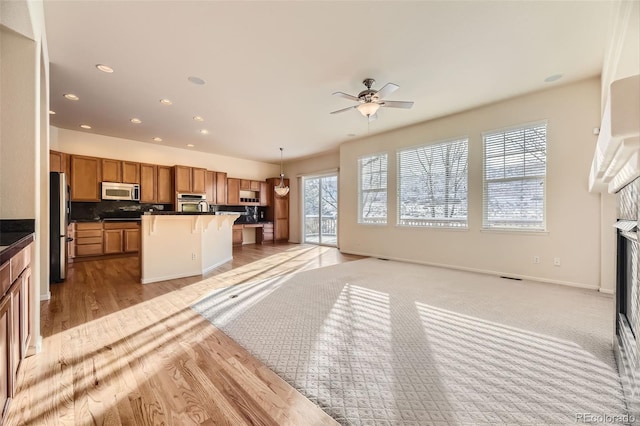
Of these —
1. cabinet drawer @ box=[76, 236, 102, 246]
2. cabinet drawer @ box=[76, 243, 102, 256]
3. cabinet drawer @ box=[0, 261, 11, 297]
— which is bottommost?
cabinet drawer @ box=[76, 243, 102, 256]

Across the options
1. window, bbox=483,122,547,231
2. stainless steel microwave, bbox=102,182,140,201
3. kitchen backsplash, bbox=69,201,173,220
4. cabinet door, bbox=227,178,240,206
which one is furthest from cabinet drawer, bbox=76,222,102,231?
window, bbox=483,122,547,231

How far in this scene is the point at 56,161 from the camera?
17.5 ft

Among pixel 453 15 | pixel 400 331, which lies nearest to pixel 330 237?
pixel 400 331

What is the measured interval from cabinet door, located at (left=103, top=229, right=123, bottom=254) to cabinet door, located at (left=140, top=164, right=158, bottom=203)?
972 millimetres

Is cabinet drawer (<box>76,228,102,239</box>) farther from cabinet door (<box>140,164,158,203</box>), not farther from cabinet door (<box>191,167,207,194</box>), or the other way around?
cabinet door (<box>191,167,207,194</box>)

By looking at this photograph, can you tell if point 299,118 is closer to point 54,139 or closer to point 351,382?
point 351,382

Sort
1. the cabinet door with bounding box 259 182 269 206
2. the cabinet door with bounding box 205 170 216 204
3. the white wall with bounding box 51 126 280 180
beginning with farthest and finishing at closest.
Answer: the cabinet door with bounding box 259 182 269 206
the cabinet door with bounding box 205 170 216 204
the white wall with bounding box 51 126 280 180

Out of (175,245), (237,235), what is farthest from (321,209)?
(175,245)

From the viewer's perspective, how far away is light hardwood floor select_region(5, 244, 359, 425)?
56.1 inches

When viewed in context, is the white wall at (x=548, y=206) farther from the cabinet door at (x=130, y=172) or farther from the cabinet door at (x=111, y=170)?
the cabinet door at (x=111, y=170)

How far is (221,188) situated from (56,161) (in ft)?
11.6

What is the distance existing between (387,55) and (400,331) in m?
2.96

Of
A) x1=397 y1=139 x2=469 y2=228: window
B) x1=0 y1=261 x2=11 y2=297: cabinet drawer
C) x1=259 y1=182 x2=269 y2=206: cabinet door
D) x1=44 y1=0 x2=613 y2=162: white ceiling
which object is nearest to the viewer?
x1=0 y1=261 x2=11 y2=297: cabinet drawer

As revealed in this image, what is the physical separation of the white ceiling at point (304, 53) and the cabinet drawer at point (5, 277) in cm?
232
